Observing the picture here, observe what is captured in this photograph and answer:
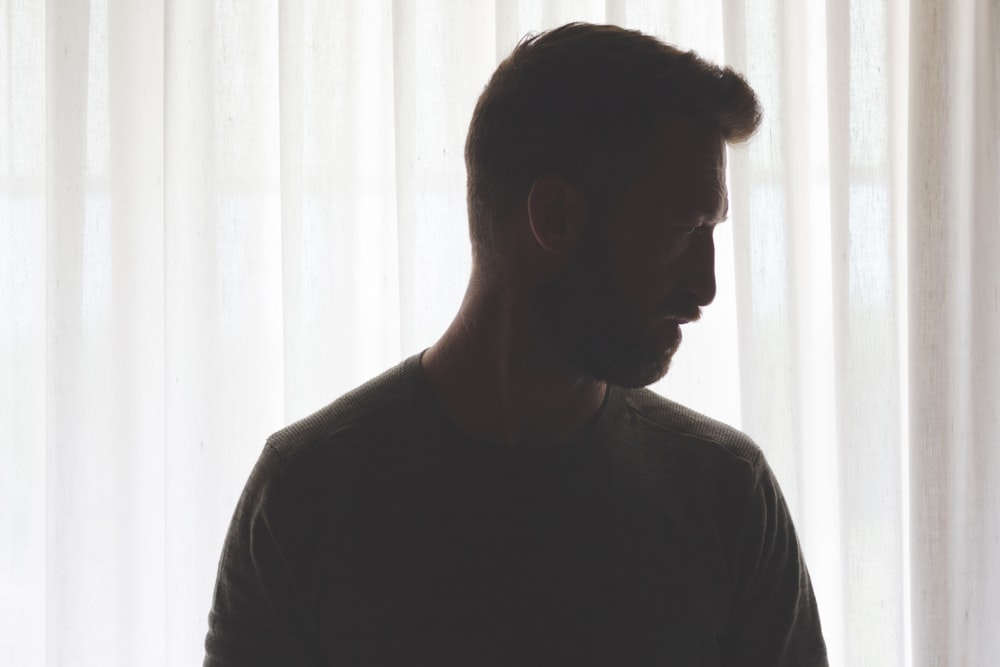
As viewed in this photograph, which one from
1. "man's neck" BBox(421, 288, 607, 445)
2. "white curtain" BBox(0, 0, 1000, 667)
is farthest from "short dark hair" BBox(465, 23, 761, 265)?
"white curtain" BBox(0, 0, 1000, 667)

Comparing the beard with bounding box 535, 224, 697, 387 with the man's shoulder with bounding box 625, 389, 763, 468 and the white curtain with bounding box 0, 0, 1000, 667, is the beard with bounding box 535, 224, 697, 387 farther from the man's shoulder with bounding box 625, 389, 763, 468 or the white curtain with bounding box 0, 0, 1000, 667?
the white curtain with bounding box 0, 0, 1000, 667

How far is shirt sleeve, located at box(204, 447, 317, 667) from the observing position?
0.92 metres

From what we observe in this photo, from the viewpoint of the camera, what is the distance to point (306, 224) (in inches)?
59.6

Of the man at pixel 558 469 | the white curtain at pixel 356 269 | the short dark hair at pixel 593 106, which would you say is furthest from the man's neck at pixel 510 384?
the white curtain at pixel 356 269

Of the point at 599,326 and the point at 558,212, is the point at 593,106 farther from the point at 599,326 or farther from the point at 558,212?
the point at 599,326

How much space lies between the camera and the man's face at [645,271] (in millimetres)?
927

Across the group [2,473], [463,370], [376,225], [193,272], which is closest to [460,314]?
[463,370]

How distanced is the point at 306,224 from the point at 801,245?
0.79m

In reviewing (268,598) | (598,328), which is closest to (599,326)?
(598,328)

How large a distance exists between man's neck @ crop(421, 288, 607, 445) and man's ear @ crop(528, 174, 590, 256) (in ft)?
0.25

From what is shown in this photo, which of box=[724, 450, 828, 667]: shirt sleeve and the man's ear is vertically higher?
the man's ear

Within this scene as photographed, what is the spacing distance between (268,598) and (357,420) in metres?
0.19

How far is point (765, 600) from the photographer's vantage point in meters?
0.95

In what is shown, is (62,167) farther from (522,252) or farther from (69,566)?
(522,252)
